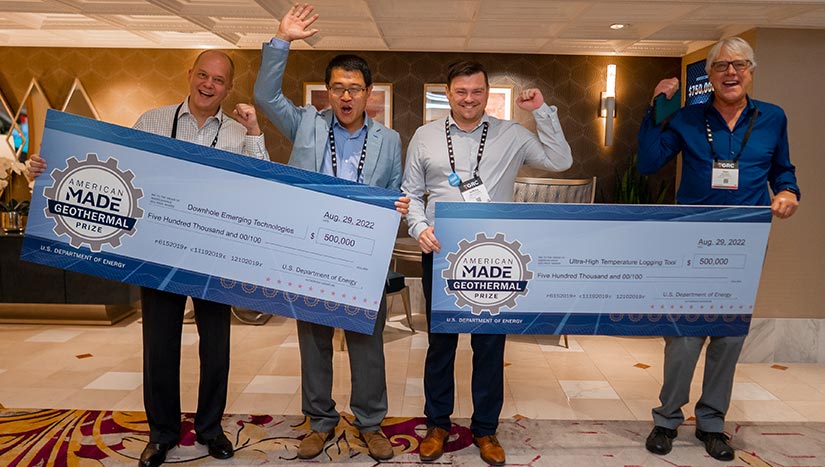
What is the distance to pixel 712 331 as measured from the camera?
2.60 metres

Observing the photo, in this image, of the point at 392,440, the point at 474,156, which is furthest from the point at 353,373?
the point at 474,156

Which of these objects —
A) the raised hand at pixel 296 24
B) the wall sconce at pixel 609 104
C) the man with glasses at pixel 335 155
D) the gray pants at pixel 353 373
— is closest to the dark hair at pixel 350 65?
the man with glasses at pixel 335 155

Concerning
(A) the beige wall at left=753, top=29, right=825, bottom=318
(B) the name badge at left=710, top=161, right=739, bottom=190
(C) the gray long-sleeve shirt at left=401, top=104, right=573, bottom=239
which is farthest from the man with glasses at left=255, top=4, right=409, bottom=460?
(A) the beige wall at left=753, top=29, right=825, bottom=318

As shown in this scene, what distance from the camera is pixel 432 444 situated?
2.65m

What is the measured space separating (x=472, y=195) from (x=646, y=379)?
202 cm

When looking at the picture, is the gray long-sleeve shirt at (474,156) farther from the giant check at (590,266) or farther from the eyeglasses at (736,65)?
the eyeglasses at (736,65)

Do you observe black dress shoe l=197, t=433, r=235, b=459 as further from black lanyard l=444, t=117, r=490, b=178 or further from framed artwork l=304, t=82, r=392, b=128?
framed artwork l=304, t=82, r=392, b=128

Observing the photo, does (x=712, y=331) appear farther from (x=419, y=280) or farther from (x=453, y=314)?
(x=419, y=280)

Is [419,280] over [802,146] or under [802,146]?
under

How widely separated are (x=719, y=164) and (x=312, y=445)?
2003 mm

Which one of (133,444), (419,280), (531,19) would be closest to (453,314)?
(133,444)

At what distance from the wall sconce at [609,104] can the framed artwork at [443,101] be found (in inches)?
33.0

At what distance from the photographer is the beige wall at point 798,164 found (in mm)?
4020

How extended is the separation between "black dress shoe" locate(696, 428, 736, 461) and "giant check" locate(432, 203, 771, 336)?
1.84 feet
